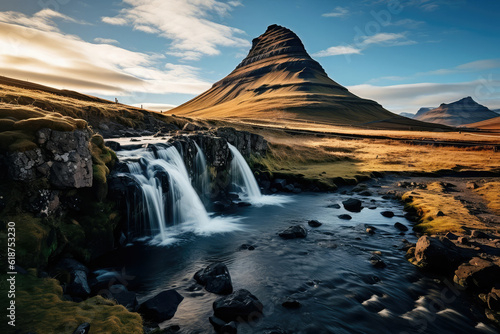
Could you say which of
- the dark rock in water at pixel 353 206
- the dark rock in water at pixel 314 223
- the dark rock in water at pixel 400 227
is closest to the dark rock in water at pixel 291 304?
the dark rock in water at pixel 314 223

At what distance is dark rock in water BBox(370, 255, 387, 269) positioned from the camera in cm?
1573

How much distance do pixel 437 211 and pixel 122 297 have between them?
2493 cm

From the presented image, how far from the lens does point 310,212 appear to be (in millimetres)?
27797

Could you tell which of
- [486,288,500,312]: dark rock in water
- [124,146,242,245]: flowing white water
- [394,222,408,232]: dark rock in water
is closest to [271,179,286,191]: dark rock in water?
[124,146,242,245]: flowing white water

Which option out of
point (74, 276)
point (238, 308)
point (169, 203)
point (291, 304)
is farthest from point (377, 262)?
point (169, 203)

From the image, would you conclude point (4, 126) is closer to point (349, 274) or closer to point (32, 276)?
point (32, 276)

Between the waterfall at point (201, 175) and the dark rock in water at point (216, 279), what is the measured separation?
1622cm

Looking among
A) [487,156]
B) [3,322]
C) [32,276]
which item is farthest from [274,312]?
[487,156]

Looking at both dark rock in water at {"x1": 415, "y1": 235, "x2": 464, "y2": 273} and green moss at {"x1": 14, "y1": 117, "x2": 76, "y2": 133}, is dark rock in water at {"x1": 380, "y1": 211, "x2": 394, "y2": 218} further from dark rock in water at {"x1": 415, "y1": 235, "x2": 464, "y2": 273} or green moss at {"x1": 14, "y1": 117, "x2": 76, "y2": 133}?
green moss at {"x1": 14, "y1": 117, "x2": 76, "y2": 133}

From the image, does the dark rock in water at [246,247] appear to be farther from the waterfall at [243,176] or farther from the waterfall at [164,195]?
the waterfall at [243,176]

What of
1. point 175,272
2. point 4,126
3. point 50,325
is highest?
point 4,126

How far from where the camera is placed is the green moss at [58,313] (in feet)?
27.0

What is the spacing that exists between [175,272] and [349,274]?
997 cm

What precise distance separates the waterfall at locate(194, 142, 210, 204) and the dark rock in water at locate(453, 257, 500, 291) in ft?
76.3
